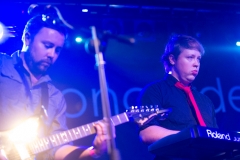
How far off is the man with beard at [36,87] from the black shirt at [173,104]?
2.50ft

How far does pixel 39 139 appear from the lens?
3.09 meters

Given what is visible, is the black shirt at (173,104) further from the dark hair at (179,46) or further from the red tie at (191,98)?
the dark hair at (179,46)

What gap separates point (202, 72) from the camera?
5.86 meters

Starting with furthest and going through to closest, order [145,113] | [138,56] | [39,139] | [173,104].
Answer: [138,56] → [173,104] → [145,113] → [39,139]

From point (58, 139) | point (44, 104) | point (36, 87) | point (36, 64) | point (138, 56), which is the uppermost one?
point (138, 56)

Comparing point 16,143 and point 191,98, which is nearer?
point 16,143

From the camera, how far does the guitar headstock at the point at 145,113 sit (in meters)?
3.32

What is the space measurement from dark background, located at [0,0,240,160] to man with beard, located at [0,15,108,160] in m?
1.43

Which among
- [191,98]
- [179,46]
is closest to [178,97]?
[191,98]

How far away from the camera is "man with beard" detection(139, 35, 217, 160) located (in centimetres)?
334

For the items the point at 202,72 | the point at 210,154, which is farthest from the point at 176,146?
the point at 202,72

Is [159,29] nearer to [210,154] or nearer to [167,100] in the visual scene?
[167,100]

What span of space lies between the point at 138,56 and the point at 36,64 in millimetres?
2556

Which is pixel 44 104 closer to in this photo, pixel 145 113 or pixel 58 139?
pixel 58 139
